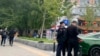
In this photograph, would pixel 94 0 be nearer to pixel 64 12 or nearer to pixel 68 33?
pixel 64 12

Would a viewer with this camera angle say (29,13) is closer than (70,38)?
No

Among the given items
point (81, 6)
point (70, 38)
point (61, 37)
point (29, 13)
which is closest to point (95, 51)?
point (61, 37)

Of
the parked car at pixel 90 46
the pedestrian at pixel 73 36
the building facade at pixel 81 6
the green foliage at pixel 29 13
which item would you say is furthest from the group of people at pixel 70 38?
the building facade at pixel 81 6

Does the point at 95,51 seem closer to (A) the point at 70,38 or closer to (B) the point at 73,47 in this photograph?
(B) the point at 73,47

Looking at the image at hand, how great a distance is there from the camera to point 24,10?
141ft

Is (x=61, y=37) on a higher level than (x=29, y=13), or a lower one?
lower

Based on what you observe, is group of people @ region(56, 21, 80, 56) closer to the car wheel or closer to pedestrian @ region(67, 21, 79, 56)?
pedestrian @ region(67, 21, 79, 56)

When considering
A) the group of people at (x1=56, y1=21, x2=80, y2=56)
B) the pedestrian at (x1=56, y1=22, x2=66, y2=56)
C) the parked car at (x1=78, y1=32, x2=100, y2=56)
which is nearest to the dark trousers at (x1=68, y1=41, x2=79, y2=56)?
the group of people at (x1=56, y1=21, x2=80, y2=56)

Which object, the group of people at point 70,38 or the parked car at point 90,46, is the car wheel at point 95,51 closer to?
the parked car at point 90,46

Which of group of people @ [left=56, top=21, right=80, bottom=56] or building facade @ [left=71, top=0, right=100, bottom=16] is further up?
building facade @ [left=71, top=0, right=100, bottom=16]

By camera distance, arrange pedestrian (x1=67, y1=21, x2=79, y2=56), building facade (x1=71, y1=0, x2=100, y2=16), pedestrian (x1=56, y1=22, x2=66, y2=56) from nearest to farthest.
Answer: pedestrian (x1=67, y1=21, x2=79, y2=56)
pedestrian (x1=56, y1=22, x2=66, y2=56)
building facade (x1=71, y1=0, x2=100, y2=16)

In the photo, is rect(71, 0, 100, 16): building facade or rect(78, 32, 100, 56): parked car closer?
rect(78, 32, 100, 56): parked car

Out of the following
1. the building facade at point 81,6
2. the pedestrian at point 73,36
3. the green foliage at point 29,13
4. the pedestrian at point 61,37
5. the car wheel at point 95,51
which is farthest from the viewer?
the building facade at point 81,6

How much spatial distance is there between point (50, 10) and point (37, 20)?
3.06 m
